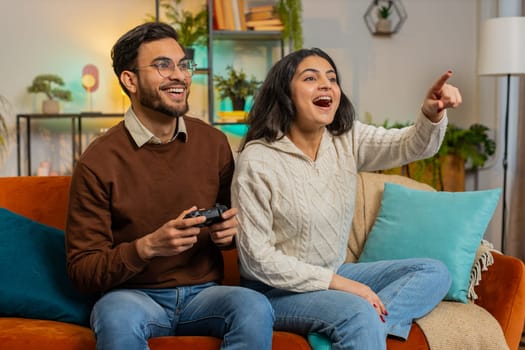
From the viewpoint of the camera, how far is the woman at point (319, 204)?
211 cm

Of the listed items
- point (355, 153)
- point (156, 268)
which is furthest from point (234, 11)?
point (156, 268)

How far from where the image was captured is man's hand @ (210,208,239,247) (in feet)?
6.75

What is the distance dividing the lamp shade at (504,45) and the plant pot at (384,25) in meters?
0.92

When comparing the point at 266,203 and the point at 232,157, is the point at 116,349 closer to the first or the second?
the point at 266,203

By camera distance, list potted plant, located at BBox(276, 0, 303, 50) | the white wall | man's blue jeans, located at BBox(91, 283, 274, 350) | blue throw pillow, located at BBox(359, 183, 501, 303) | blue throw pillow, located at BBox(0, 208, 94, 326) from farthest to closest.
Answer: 1. the white wall
2. potted plant, located at BBox(276, 0, 303, 50)
3. blue throw pillow, located at BBox(359, 183, 501, 303)
4. blue throw pillow, located at BBox(0, 208, 94, 326)
5. man's blue jeans, located at BBox(91, 283, 274, 350)

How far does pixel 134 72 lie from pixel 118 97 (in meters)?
2.91

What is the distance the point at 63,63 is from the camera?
16.4ft

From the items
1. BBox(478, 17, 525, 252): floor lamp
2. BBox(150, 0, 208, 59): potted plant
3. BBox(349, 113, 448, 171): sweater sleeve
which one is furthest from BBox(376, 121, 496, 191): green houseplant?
BBox(349, 113, 448, 171): sweater sleeve

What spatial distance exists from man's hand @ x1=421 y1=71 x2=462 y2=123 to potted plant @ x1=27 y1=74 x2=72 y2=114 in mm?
3189

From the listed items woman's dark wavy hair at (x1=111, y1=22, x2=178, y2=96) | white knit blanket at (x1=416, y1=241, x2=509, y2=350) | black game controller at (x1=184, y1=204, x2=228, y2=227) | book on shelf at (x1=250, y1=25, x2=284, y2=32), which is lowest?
white knit blanket at (x1=416, y1=241, x2=509, y2=350)

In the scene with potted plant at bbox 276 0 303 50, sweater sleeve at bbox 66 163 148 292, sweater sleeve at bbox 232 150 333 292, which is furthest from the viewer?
potted plant at bbox 276 0 303 50

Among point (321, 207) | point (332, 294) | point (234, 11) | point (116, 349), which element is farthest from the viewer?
point (234, 11)

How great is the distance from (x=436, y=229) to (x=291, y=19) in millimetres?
2512

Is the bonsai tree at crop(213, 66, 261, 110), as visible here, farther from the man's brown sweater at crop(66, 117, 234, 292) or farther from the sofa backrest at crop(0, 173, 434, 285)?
the man's brown sweater at crop(66, 117, 234, 292)
